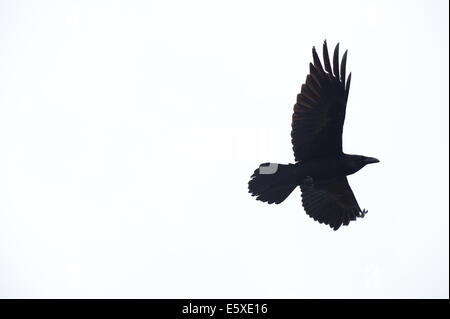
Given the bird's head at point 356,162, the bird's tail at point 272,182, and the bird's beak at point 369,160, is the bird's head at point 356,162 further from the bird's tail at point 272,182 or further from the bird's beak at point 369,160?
the bird's tail at point 272,182

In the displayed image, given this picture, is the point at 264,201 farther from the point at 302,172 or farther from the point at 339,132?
the point at 339,132

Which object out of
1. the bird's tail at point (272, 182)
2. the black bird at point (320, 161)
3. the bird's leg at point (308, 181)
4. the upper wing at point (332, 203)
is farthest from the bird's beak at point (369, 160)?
the bird's tail at point (272, 182)

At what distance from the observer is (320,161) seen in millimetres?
10836

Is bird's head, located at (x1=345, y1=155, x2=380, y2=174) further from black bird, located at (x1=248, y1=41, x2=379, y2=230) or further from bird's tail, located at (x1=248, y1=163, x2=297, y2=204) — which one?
bird's tail, located at (x1=248, y1=163, x2=297, y2=204)

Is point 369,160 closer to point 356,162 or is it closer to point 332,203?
point 356,162

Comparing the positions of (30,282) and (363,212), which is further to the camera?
(30,282)

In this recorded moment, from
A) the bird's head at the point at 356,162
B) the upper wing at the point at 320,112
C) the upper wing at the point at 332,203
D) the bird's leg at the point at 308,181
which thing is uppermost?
the upper wing at the point at 320,112

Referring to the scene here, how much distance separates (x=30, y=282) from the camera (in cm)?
14338

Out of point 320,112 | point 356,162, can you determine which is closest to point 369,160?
point 356,162

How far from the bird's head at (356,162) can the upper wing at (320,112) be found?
29 centimetres

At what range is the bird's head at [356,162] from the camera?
11.0 meters
